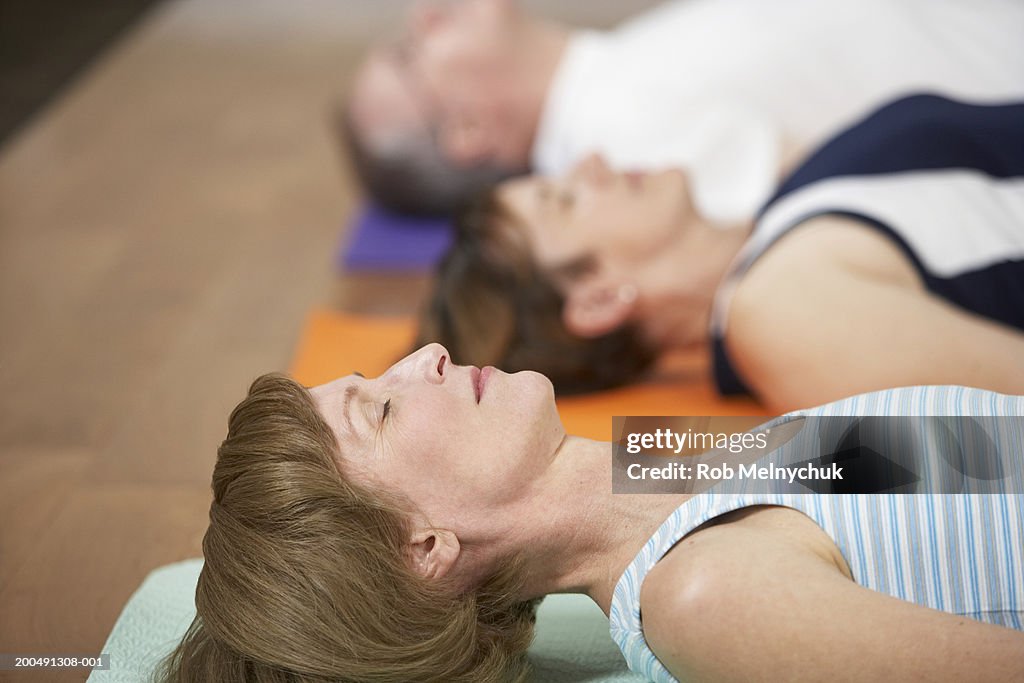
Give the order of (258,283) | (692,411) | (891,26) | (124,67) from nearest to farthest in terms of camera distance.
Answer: (692,411) → (891,26) → (258,283) → (124,67)

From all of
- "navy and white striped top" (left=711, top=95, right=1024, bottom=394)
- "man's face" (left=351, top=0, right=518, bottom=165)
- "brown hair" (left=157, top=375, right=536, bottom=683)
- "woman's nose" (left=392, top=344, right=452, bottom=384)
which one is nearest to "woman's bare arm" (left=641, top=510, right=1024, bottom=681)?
"brown hair" (left=157, top=375, right=536, bottom=683)

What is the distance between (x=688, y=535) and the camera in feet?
4.00

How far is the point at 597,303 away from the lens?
2238 mm

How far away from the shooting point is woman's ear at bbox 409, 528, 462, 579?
120 cm

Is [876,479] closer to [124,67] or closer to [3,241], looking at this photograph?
[3,241]

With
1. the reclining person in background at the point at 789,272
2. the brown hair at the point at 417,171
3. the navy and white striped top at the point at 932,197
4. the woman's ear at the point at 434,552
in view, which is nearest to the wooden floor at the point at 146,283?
the brown hair at the point at 417,171

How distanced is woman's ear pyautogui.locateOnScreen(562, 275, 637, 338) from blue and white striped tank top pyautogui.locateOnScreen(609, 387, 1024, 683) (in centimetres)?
101

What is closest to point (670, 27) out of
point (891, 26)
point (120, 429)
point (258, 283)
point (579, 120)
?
point (579, 120)

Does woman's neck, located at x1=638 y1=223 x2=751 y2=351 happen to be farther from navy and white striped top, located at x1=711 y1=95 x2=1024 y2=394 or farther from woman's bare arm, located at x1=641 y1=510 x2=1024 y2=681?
woman's bare arm, located at x1=641 y1=510 x2=1024 y2=681

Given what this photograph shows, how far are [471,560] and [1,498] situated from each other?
3.30 feet

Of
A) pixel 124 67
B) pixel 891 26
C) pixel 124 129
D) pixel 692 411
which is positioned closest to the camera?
pixel 692 411

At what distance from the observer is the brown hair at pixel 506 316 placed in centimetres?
221

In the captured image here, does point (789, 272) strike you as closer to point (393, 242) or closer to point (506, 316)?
point (506, 316)

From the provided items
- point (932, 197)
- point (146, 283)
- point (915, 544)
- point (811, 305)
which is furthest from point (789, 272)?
point (146, 283)
